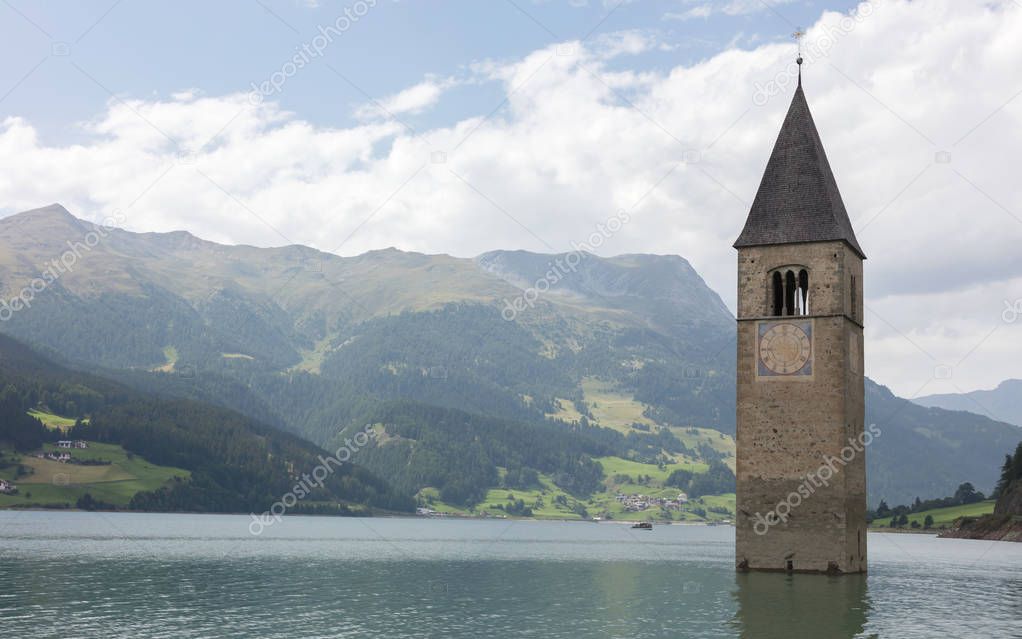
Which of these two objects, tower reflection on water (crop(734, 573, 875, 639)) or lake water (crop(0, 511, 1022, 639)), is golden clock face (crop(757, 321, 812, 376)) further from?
lake water (crop(0, 511, 1022, 639))

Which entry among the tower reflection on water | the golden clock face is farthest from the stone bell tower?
the tower reflection on water

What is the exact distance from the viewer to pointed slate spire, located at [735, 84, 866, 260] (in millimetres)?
64750

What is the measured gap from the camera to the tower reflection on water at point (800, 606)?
42.3 metres

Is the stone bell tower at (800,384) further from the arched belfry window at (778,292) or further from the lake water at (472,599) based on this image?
the lake water at (472,599)

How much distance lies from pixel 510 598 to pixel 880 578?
28099 millimetres

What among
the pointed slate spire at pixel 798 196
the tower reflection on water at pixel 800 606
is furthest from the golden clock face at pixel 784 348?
the tower reflection on water at pixel 800 606

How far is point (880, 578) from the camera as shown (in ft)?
234

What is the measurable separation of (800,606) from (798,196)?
26762 mm

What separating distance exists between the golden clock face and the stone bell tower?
6 centimetres

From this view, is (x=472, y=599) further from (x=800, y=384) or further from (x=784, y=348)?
(x=784, y=348)

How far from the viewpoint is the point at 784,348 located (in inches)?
2484

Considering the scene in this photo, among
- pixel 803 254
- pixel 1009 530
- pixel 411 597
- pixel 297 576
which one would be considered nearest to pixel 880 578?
pixel 803 254

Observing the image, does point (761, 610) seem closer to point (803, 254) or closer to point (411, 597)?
point (411, 597)

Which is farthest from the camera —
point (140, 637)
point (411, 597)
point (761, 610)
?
point (411, 597)
